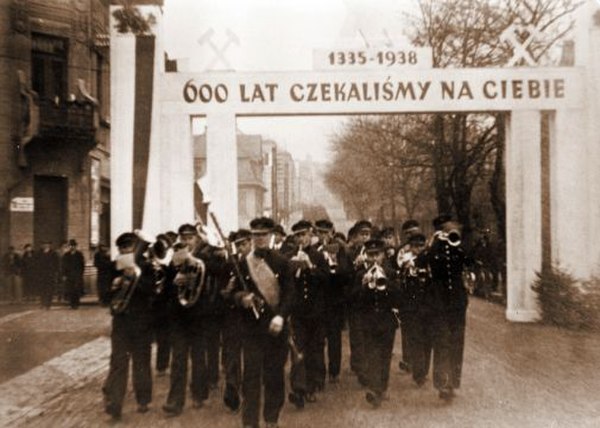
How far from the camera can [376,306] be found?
8.37m

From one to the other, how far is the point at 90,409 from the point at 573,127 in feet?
32.6

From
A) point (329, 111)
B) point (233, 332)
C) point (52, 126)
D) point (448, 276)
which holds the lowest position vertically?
point (233, 332)

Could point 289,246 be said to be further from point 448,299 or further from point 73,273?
point 73,273

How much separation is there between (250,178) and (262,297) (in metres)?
66.6

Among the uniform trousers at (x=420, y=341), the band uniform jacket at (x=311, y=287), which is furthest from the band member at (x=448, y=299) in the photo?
the band uniform jacket at (x=311, y=287)

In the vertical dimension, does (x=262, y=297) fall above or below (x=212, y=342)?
above

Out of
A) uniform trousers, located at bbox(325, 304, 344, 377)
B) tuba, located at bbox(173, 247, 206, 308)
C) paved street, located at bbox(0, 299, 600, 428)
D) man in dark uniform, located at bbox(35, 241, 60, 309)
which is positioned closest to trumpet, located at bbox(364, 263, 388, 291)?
uniform trousers, located at bbox(325, 304, 344, 377)

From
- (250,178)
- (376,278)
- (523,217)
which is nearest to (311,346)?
(376,278)

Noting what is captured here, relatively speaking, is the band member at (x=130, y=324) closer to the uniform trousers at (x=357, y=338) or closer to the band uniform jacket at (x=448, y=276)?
the uniform trousers at (x=357, y=338)

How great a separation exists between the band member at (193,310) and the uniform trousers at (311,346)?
3.67 feet

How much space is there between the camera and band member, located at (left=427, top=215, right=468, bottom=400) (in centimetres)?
826

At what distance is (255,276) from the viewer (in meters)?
7.09

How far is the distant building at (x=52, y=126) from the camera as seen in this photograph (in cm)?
2022

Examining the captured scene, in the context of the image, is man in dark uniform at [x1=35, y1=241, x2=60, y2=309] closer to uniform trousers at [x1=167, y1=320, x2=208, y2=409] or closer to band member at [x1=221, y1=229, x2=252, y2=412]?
uniform trousers at [x1=167, y1=320, x2=208, y2=409]
